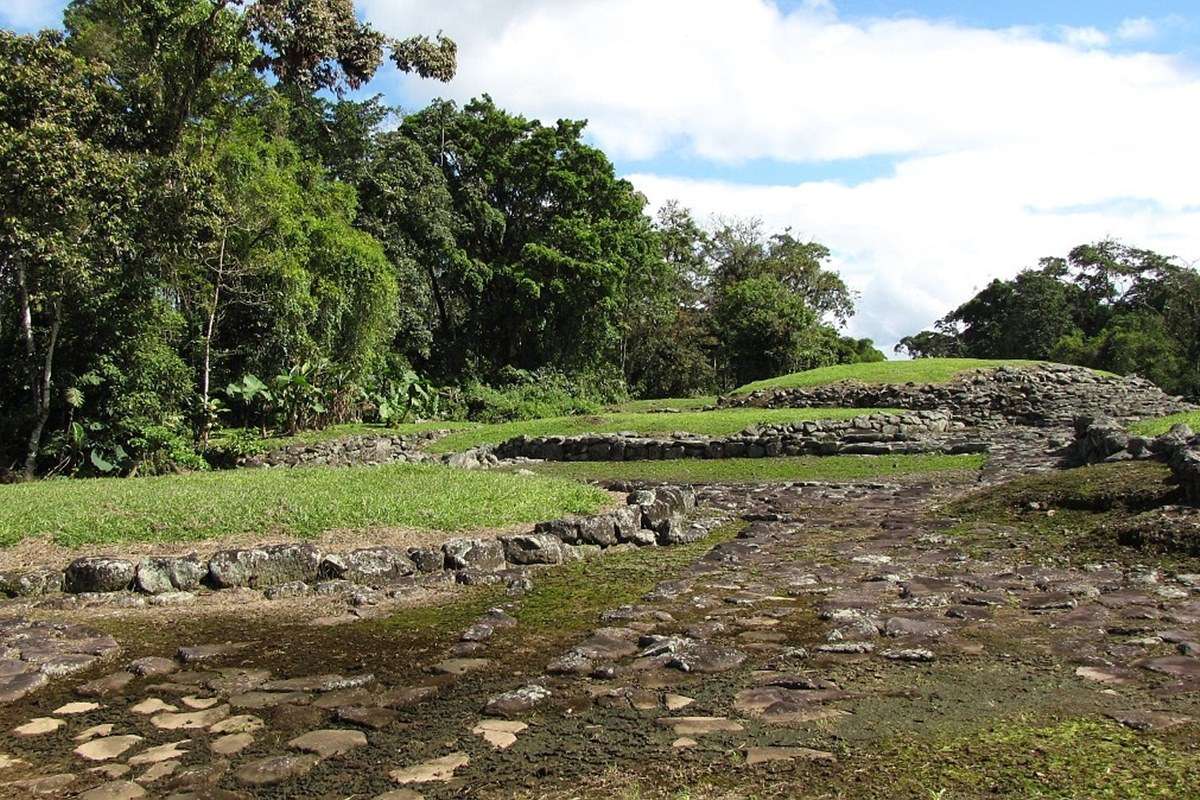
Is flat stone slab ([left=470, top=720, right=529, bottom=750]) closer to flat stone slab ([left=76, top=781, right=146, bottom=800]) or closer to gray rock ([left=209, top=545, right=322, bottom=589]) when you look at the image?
flat stone slab ([left=76, top=781, right=146, bottom=800])

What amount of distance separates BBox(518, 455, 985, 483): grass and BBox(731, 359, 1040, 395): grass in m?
9.49

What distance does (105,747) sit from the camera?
14.0ft

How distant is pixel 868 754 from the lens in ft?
12.7

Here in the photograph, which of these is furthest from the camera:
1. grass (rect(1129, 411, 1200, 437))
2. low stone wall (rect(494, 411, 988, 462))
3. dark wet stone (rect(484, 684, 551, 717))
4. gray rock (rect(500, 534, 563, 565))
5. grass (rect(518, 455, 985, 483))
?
low stone wall (rect(494, 411, 988, 462))

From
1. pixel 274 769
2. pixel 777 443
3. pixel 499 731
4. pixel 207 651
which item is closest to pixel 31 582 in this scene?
pixel 207 651

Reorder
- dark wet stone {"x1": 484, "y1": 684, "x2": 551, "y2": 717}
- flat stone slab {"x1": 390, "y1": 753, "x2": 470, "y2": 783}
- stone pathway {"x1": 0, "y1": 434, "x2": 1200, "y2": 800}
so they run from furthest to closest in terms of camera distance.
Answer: dark wet stone {"x1": 484, "y1": 684, "x2": 551, "y2": 717}
stone pathway {"x1": 0, "y1": 434, "x2": 1200, "y2": 800}
flat stone slab {"x1": 390, "y1": 753, "x2": 470, "y2": 783}

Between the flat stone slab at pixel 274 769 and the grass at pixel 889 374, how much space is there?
2449 centimetres

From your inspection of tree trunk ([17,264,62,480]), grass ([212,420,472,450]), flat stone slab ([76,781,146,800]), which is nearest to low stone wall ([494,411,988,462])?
grass ([212,420,472,450])

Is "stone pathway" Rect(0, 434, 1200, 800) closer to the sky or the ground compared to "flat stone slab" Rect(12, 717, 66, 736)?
closer to the sky

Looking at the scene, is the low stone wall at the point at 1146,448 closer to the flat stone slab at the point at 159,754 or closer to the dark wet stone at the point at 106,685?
the flat stone slab at the point at 159,754

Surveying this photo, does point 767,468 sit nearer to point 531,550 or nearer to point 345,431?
point 531,550

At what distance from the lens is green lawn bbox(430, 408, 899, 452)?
21031 mm

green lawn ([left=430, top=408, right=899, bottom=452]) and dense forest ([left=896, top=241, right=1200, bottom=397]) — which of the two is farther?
dense forest ([left=896, top=241, right=1200, bottom=397])

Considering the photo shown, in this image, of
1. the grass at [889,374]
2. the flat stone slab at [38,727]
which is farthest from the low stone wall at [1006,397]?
the flat stone slab at [38,727]
